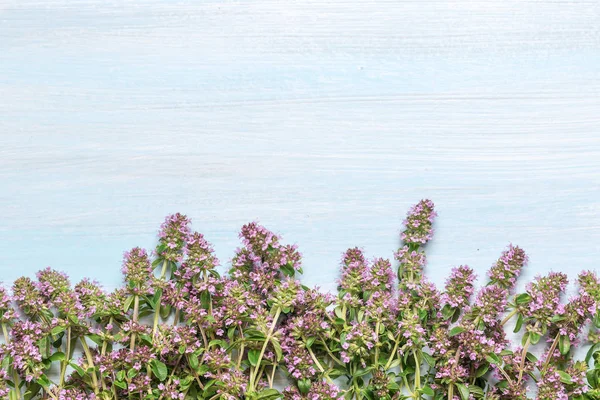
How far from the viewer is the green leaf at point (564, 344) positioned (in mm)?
1718

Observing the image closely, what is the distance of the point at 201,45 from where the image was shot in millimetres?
1868

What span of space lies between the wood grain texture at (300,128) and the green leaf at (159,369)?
9.7 inches

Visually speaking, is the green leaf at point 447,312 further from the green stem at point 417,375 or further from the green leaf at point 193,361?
the green leaf at point 193,361

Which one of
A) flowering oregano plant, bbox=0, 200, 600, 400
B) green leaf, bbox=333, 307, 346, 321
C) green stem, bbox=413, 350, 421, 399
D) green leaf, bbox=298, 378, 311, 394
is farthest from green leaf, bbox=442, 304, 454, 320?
green leaf, bbox=298, 378, 311, 394

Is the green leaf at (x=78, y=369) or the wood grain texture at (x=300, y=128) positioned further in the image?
the wood grain texture at (x=300, y=128)

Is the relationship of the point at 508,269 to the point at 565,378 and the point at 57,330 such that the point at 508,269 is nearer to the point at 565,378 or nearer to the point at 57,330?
the point at 565,378

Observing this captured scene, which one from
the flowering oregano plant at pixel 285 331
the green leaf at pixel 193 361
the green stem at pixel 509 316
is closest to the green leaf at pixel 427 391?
the flowering oregano plant at pixel 285 331

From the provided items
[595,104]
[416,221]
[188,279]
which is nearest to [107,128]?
[188,279]

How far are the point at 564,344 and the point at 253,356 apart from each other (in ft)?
Result: 2.29

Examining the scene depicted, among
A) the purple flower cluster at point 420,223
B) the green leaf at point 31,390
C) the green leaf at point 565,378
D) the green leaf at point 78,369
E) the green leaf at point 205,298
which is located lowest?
the green leaf at point 31,390

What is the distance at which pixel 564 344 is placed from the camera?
5.65 feet

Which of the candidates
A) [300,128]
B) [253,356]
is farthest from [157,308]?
[300,128]

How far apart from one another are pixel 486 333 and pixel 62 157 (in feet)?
3.56

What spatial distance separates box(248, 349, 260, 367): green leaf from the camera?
66.5 inches
